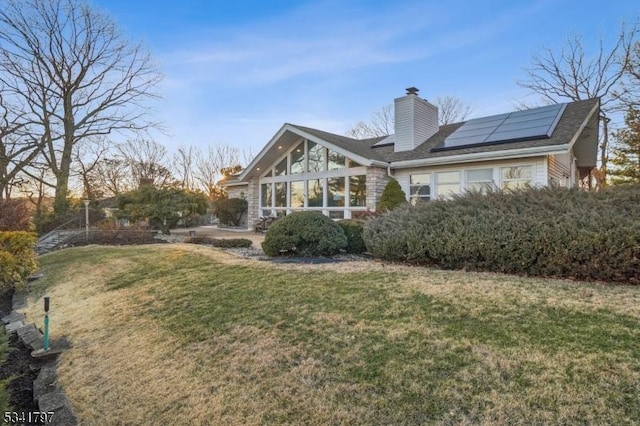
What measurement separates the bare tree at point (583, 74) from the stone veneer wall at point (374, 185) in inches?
519

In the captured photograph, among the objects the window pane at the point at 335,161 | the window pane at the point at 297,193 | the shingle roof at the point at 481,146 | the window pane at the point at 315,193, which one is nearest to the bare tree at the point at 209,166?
the window pane at the point at 297,193

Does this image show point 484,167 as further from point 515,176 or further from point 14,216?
point 14,216

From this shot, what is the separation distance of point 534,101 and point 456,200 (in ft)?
62.5

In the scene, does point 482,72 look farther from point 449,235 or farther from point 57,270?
point 57,270

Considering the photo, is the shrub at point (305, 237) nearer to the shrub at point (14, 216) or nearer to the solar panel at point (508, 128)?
the solar panel at point (508, 128)

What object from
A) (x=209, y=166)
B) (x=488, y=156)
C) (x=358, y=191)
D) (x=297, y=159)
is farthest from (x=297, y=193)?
(x=209, y=166)

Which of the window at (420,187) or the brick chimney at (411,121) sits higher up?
the brick chimney at (411,121)

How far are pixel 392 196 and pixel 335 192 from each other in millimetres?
2580

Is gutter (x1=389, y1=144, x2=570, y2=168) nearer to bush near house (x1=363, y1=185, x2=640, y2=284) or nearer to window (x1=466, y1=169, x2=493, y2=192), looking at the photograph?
window (x1=466, y1=169, x2=493, y2=192)

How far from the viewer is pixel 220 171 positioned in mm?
33312

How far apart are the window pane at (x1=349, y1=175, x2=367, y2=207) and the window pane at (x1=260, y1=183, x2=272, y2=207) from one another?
4.77 metres

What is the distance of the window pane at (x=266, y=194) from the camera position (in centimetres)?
1614

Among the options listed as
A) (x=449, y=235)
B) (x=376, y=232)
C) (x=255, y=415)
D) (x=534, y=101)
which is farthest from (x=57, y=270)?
(x=534, y=101)

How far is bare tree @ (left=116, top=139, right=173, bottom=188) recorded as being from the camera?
96.7 ft
